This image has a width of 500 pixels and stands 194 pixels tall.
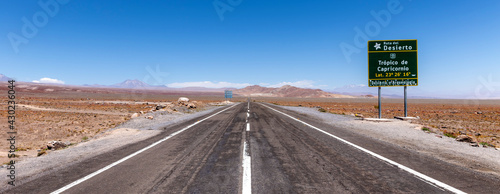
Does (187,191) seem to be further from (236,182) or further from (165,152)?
(165,152)

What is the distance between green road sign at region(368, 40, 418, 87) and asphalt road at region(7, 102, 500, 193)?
37.3 feet

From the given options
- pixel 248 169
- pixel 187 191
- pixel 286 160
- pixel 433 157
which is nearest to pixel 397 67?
pixel 433 157

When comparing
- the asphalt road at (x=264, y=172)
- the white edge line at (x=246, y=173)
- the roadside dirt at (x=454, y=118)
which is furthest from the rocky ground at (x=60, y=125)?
the roadside dirt at (x=454, y=118)

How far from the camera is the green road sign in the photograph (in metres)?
17.2

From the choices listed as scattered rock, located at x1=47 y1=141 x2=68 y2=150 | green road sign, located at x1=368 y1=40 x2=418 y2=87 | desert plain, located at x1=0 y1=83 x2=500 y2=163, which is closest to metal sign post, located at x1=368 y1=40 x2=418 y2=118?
green road sign, located at x1=368 y1=40 x2=418 y2=87

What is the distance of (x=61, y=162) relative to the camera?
6.49 metres

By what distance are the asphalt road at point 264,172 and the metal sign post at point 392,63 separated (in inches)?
448

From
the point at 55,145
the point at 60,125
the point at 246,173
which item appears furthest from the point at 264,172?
the point at 60,125

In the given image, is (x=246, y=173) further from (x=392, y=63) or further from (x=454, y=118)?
(x=454, y=118)

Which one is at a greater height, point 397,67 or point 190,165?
point 397,67

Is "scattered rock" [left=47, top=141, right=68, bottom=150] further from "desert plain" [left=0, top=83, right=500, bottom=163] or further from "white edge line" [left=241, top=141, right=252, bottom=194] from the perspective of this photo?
"white edge line" [left=241, top=141, right=252, bottom=194]

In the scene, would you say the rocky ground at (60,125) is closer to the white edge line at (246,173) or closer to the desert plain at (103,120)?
the desert plain at (103,120)

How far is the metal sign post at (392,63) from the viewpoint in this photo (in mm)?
17250

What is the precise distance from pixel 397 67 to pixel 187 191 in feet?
59.4
